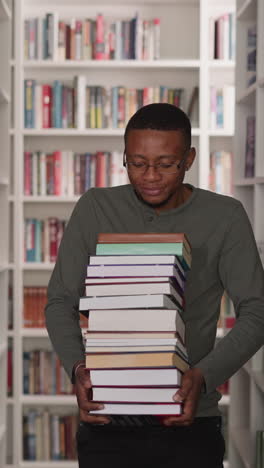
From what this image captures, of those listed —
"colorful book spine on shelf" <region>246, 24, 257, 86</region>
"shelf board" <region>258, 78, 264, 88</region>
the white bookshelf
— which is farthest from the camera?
the white bookshelf

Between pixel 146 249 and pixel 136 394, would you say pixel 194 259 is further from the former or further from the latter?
pixel 136 394

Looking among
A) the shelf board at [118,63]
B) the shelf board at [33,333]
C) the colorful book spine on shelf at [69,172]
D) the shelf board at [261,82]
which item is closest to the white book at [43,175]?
the colorful book spine on shelf at [69,172]

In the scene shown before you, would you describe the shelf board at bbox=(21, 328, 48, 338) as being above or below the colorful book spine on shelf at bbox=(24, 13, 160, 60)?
below

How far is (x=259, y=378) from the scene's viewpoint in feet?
9.68

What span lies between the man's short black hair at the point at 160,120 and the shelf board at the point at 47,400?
10.4 ft

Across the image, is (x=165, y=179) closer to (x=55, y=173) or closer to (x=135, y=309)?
(x=135, y=309)

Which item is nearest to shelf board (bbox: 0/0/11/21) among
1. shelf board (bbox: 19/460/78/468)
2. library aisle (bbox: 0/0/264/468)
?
library aisle (bbox: 0/0/264/468)

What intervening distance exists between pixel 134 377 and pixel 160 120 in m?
0.51

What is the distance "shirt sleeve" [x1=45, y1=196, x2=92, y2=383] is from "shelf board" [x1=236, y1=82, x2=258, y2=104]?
1482 mm

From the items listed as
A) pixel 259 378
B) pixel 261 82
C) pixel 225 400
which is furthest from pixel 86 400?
pixel 225 400

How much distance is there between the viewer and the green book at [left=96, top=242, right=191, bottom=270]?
5.06ft

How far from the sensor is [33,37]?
467 centimetres

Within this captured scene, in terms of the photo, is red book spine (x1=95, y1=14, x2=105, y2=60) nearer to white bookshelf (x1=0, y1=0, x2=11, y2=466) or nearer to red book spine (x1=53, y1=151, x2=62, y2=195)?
red book spine (x1=53, y1=151, x2=62, y2=195)

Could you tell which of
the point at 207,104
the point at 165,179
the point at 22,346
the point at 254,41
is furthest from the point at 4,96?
the point at 165,179
